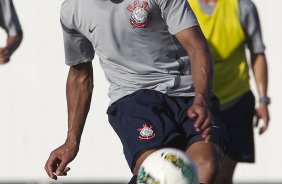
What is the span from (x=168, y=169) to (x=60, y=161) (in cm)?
133

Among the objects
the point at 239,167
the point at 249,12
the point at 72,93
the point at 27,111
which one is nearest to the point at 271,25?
the point at 239,167

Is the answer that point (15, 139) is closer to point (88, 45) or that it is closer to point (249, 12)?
point (249, 12)

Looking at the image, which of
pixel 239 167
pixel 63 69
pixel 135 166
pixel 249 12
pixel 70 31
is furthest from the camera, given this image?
pixel 239 167

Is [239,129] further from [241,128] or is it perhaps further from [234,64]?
[234,64]

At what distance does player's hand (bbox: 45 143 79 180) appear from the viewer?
636cm

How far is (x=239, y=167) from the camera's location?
487 inches

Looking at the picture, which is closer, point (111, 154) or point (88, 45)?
point (88, 45)

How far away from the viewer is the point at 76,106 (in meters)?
6.67

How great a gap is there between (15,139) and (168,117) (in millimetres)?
5736

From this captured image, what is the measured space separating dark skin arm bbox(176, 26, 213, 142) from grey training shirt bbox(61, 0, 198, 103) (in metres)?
0.10

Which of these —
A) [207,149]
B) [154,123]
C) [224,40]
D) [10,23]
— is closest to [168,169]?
[207,149]

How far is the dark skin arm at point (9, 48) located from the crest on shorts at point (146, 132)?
4.94 ft

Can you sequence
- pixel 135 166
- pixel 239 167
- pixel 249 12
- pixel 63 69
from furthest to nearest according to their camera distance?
pixel 239 167, pixel 63 69, pixel 249 12, pixel 135 166

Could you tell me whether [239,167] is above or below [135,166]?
below
